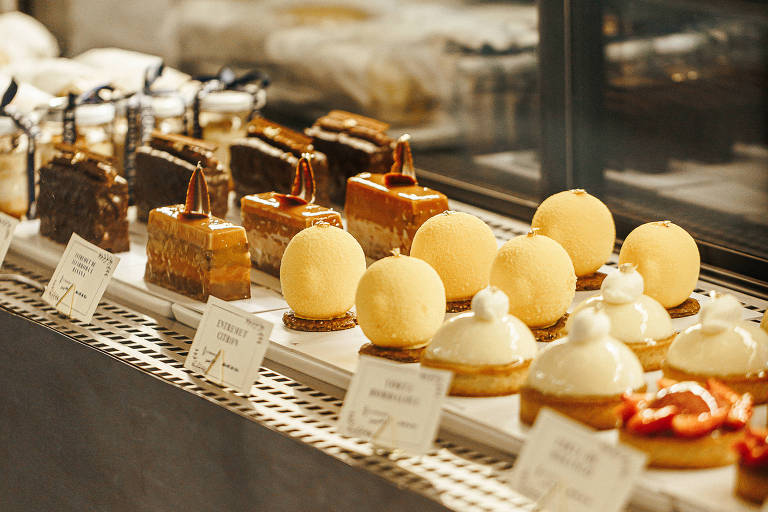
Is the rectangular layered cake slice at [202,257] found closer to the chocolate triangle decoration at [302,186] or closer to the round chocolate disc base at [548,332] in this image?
the chocolate triangle decoration at [302,186]

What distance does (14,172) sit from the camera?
91.4 inches

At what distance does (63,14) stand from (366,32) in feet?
3.83

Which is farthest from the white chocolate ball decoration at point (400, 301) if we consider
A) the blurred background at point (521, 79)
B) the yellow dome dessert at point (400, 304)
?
the blurred background at point (521, 79)

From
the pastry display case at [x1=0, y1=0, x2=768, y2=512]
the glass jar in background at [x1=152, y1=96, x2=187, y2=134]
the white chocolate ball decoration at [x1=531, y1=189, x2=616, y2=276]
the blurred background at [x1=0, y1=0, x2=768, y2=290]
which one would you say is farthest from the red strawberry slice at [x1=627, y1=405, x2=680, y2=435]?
the glass jar in background at [x1=152, y1=96, x2=187, y2=134]

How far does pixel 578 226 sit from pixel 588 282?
102 millimetres

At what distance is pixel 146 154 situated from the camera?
2.30 m

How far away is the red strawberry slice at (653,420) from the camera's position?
1133 mm

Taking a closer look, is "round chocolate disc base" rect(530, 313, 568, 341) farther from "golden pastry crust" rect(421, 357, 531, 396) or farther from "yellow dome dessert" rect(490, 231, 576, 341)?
"golden pastry crust" rect(421, 357, 531, 396)

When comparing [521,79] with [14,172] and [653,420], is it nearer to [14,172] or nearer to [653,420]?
[14,172]

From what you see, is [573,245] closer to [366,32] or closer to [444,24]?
[444,24]

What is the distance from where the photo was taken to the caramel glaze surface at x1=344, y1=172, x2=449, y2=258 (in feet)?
6.33

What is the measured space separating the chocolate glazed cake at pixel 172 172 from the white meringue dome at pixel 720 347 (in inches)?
46.3

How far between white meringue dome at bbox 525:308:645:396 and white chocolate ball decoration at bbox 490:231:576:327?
12.1 inches

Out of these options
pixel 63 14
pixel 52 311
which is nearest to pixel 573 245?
pixel 52 311
